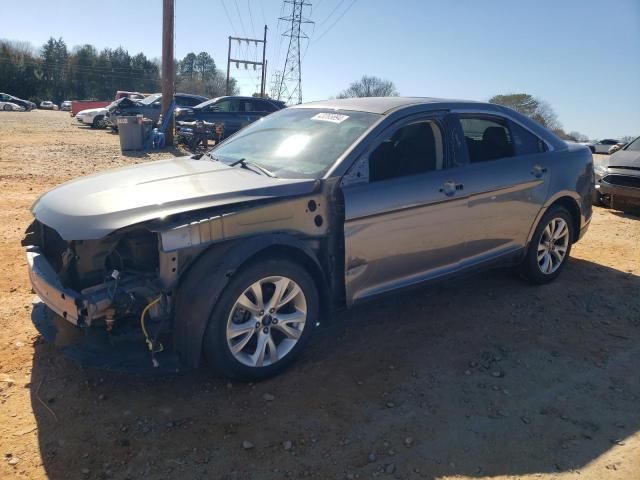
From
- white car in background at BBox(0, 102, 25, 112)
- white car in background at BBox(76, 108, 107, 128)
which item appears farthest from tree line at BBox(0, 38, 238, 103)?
white car in background at BBox(76, 108, 107, 128)

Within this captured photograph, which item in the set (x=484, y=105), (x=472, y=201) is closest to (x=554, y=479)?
(x=472, y=201)

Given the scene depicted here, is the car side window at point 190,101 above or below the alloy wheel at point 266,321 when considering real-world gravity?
above

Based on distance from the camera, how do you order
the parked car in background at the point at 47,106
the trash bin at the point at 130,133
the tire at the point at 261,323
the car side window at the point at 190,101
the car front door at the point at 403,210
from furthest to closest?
the parked car in background at the point at 47,106 → the car side window at the point at 190,101 → the trash bin at the point at 130,133 → the car front door at the point at 403,210 → the tire at the point at 261,323

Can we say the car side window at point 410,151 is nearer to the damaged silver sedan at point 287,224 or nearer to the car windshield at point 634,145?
the damaged silver sedan at point 287,224

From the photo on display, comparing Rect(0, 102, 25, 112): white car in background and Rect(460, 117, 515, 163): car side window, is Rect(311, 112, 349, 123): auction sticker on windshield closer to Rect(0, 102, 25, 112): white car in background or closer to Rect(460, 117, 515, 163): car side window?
Rect(460, 117, 515, 163): car side window

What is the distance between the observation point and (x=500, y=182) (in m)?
4.34

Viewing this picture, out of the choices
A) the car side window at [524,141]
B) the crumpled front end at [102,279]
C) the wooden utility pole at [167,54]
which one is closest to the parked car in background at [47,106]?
the wooden utility pole at [167,54]

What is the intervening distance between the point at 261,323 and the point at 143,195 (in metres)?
1.06

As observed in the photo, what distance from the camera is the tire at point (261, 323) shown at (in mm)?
2990

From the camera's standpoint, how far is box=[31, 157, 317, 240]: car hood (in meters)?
2.87

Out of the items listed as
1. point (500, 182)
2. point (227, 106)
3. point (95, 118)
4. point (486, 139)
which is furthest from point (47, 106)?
point (500, 182)

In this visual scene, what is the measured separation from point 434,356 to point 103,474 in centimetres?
223

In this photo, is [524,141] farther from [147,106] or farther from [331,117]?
[147,106]

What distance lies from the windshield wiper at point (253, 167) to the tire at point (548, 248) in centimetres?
265
